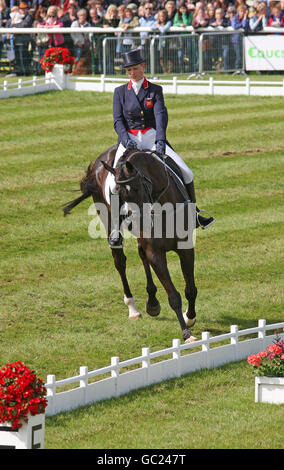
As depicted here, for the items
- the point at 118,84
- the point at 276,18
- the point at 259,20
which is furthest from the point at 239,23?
the point at 118,84

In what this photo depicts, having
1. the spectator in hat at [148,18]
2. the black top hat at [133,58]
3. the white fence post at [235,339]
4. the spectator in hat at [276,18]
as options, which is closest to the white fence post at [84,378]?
the white fence post at [235,339]

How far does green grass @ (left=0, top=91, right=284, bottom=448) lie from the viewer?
10641mm

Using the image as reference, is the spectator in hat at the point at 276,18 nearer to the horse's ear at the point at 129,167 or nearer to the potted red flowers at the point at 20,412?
the horse's ear at the point at 129,167

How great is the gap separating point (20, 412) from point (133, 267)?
889 centimetres

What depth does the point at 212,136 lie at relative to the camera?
87.3 feet

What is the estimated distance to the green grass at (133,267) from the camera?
34.9ft

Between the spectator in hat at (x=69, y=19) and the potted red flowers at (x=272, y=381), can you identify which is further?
the spectator in hat at (x=69, y=19)

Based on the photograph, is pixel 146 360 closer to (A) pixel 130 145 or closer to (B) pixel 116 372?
(B) pixel 116 372

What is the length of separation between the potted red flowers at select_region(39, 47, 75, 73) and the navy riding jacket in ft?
61.7

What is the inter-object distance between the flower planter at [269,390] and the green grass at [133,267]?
0.56 feet

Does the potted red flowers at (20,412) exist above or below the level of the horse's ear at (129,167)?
below
